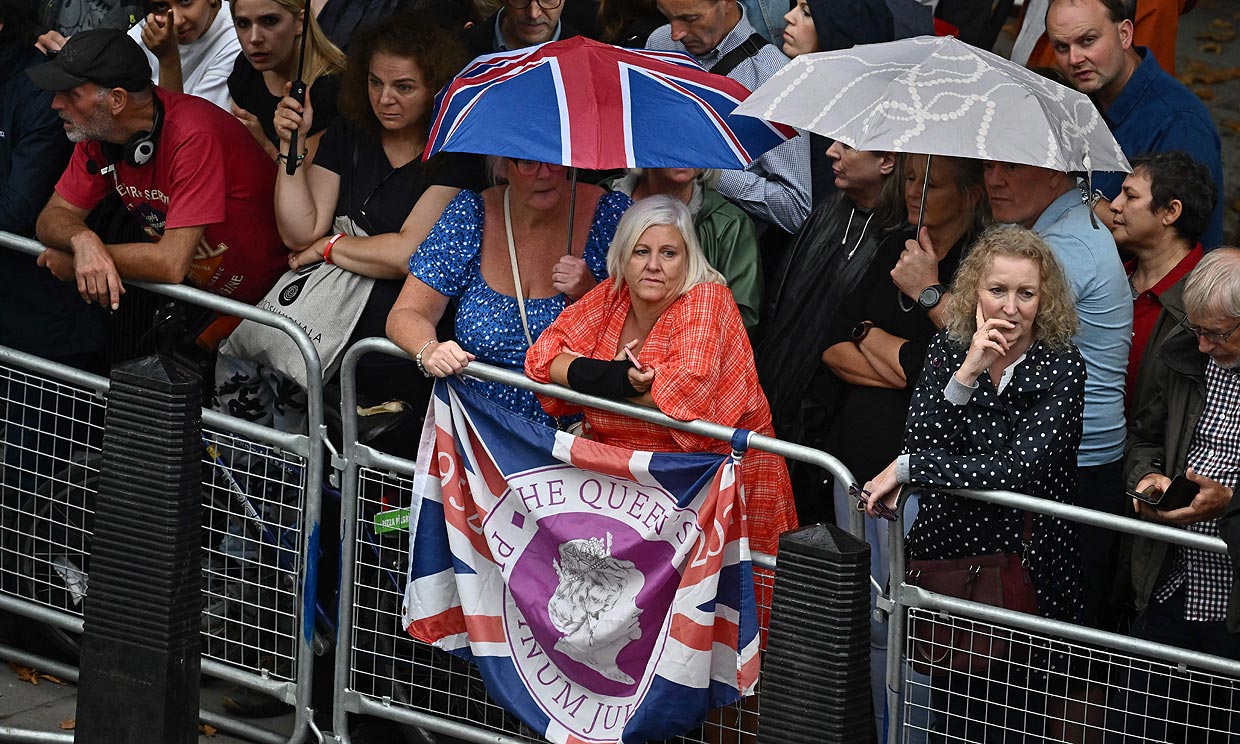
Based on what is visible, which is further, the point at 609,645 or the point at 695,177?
the point at 695,177

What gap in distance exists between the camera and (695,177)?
19.4 ft

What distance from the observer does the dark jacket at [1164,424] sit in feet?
16.0

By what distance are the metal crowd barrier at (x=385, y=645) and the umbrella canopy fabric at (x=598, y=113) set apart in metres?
0.80

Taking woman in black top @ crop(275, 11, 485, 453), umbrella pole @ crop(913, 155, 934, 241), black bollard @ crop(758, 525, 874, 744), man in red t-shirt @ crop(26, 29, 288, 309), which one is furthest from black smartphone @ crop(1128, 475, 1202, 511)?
man in red t-shirt @ crop(26, 29, 288, 309)

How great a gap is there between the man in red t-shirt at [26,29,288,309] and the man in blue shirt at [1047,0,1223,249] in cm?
308

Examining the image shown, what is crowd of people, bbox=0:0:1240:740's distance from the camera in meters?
4.74

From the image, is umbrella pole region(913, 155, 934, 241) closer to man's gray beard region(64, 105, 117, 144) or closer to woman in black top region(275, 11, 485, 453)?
woman in black top region(275, 11, 485, 453)

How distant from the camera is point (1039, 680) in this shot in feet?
15.7

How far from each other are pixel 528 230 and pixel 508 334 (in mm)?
414

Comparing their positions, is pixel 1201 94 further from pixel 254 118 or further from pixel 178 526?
pixel 178 526

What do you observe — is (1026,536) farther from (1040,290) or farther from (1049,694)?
(1040,290)

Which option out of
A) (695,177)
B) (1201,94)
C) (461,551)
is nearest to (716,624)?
(461,551)

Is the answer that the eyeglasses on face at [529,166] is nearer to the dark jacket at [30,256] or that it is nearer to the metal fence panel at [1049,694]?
the metal fence panel at [1049,694]

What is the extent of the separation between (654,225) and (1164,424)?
1697 mm
